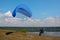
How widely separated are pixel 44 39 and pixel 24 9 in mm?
5737

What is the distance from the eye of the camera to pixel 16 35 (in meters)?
38.1

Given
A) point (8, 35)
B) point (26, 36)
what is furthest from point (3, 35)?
point (26, 36)

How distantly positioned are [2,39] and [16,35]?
359 centimetres

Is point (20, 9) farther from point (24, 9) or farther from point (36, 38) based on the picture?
point (36, 38)

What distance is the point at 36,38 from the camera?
125ft

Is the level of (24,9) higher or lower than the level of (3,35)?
higher

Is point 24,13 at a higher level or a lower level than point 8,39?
higher

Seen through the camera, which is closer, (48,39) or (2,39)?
(2,39)

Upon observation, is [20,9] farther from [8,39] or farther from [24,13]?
[8,39]

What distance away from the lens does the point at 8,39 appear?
36.0 metres

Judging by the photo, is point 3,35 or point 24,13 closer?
point 3,35

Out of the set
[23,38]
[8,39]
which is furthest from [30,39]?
[8,39]

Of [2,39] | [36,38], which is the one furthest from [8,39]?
[36,38]

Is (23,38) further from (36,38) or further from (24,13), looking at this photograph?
(24,13)
